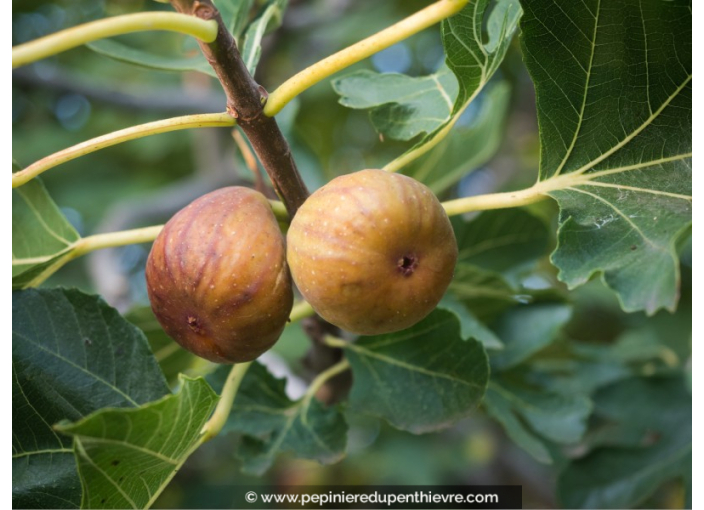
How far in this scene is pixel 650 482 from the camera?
84.0 inches

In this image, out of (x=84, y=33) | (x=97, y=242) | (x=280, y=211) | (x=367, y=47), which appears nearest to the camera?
(x=84, y=33)

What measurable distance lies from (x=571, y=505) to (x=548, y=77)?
134cm

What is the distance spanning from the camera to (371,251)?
1072mm

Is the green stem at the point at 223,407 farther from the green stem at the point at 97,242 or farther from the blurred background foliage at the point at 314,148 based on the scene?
the blurred background foliage at the point at 314,148

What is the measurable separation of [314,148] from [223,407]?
1.69 m

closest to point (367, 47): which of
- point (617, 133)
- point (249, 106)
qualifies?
point (249, 106)

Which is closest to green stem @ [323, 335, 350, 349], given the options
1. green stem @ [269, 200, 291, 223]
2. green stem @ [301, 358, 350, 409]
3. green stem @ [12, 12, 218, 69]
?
green stem @ [301, 358, 350, 409]

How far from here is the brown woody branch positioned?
1.11 meters

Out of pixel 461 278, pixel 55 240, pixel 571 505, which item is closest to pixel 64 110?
pixel 55 240

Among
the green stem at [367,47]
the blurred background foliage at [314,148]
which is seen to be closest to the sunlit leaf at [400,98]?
the green stem at [367,47]

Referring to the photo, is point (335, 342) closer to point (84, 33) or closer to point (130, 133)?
point (130, 133)

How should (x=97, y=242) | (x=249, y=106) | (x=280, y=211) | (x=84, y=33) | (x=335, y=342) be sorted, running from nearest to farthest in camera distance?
(x=84, y=33)
(x=249, y=106)
(x=280, y=211)
(x=97, y=242)
(x=335, y=342)

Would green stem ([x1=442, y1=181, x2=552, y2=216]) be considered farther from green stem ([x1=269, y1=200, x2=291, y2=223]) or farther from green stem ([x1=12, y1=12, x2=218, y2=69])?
green stem ([x1=12, y1=12, x2=218, y2=69])

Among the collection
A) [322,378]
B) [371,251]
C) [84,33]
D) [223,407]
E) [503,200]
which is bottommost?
[322,378]
